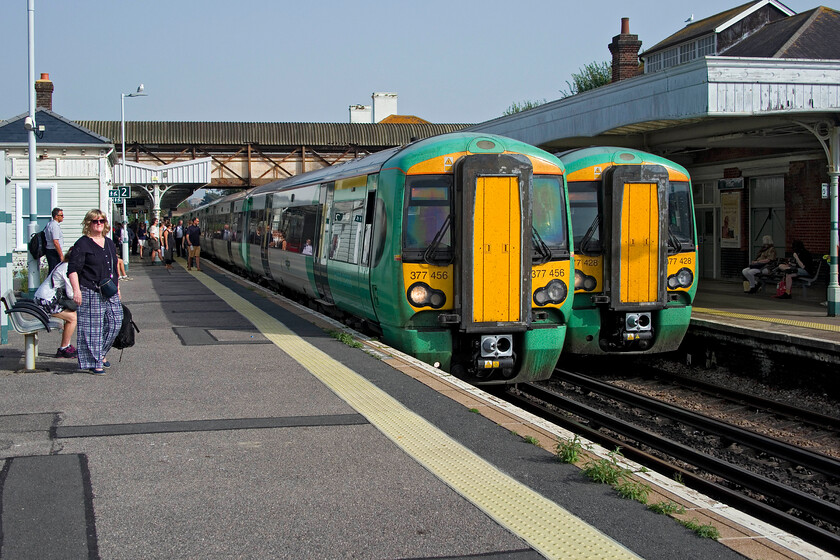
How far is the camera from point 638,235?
466 inches

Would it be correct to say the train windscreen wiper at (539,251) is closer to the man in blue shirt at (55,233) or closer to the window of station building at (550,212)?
the window of station building at (550,212)

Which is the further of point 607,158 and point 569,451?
point 607,158

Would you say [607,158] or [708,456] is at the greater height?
[607,158]

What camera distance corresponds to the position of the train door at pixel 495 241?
9758 mm

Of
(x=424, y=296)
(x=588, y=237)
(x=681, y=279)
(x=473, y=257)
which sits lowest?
(x=424, y=296)

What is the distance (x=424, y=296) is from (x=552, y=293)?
1.47m

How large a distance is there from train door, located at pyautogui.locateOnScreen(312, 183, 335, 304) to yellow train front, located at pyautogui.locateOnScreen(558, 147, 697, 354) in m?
3.82

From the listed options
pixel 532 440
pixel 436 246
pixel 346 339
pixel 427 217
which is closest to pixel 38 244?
pixel 346 339

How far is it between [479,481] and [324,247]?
8995 millimetres

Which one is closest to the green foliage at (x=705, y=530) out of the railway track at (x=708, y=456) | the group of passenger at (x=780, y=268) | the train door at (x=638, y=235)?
the railway track at (x=708, y=456)

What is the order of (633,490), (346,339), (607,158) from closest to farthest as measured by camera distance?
(633,490) < (346,339) < (607,158)

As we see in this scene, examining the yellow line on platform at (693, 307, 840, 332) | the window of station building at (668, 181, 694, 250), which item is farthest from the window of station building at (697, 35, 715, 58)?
the window of station building at (668, 181, 694, 250)

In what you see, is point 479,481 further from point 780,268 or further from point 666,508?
point 780,268

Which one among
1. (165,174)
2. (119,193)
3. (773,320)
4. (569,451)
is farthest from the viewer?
(165,174)
